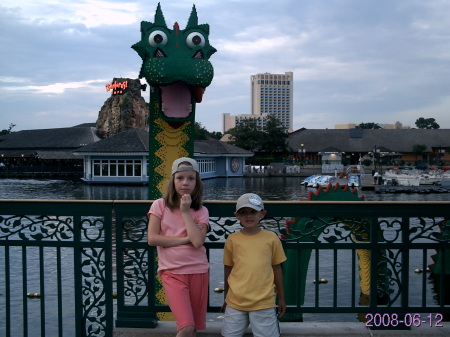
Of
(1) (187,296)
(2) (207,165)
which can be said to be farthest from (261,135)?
(1) (187,296)

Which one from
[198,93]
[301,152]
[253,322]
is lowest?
[253,322]

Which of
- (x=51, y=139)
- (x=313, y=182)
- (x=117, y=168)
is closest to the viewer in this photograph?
(x=313, y=182)

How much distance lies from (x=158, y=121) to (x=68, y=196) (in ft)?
74.4

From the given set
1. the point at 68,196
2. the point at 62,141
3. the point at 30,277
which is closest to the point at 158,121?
the point at 30,277

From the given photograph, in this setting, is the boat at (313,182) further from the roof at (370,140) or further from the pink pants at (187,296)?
the pink pants at (187,296)

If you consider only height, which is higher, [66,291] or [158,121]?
[158,121]

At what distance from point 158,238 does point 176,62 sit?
2.79 meters

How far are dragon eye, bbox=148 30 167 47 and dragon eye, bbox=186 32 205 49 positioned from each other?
0.29 meters

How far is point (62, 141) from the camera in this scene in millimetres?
56000

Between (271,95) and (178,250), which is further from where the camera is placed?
(271,95)

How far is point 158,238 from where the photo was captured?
329 centimetres

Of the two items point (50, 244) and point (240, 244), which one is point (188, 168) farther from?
point (50, 244)

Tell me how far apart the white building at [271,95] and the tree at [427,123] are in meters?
43.6
